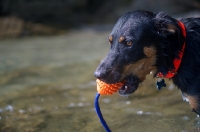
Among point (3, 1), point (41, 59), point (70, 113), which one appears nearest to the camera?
point (70, 113)

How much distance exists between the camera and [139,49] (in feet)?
11.6

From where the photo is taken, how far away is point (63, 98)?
→ 6.02 m

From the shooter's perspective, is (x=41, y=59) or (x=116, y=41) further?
(x=41, y=59)

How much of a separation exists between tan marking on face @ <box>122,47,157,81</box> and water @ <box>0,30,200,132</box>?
2.31ft

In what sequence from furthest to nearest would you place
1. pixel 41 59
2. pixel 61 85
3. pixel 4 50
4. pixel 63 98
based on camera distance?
1. pixel 4 50
2. pixel 41 59
3. pixel 61 85
4. pixel 63 98

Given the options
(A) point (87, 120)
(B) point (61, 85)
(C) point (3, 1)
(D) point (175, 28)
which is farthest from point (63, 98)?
(C) point (3, 1)

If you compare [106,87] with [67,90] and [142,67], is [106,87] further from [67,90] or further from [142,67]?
[67,90]

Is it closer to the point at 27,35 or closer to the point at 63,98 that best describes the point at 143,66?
the point at 63,98

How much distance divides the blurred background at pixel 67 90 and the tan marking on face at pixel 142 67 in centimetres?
70

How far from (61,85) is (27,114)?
1.82 metres

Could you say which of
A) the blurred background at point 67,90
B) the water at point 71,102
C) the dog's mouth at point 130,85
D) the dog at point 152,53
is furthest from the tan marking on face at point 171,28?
the water at point 71,102

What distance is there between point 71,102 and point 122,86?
227cm

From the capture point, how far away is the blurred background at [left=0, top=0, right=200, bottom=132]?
4.36 meters

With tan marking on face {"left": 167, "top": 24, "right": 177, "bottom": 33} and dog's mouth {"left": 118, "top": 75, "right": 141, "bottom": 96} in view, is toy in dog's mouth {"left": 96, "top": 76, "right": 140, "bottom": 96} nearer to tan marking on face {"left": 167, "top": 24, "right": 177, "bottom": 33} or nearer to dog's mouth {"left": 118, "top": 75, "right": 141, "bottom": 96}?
dog's mouth {"left": 118, "top": 75, "right": 141, "bottom": 96}
